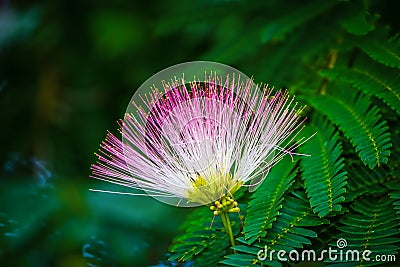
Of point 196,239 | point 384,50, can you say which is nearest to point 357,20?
point 384,50

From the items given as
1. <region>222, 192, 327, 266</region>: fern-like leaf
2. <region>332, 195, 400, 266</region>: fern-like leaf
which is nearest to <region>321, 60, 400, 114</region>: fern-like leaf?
<region>332, 195, 400, 266</region>: fern-like leaf

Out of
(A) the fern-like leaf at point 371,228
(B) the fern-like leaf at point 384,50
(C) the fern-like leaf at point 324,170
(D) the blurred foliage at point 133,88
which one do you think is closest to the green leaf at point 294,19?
(D) the blurred foliage at point 133,88

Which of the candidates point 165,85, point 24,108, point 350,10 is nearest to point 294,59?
point 350,10

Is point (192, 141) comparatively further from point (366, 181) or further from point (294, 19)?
point (294, 19)

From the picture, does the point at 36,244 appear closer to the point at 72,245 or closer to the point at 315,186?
the point at 72,245

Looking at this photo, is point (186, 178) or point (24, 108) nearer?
point (186, 178)
